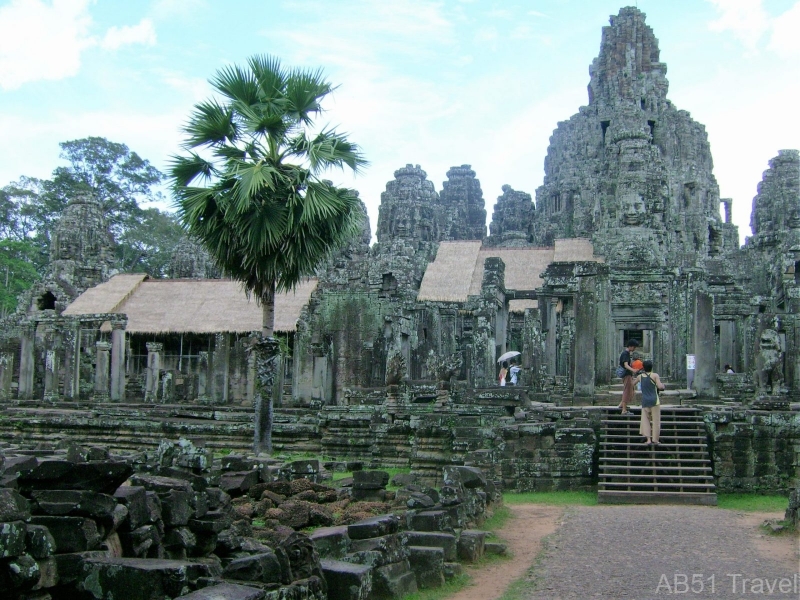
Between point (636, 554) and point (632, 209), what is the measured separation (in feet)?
60.2

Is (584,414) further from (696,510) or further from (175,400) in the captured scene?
(175,400)

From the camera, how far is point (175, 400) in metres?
30.7

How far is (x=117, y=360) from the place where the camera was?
29250 mm

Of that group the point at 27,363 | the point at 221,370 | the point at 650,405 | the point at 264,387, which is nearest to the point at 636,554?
the point at 650,405

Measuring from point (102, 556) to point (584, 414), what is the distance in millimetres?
10151

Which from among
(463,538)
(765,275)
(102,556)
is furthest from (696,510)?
(765,275)

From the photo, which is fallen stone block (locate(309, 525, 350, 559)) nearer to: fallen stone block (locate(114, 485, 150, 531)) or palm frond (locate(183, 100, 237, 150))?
fallen stone block (locate(114, 485, 150, 531))

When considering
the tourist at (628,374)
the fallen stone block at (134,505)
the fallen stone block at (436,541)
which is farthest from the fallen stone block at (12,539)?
the tourist at (628,374)

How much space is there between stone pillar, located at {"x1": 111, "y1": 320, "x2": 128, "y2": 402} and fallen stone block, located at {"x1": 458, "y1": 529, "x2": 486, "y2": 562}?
21904mm

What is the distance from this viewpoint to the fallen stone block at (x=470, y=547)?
942 cm

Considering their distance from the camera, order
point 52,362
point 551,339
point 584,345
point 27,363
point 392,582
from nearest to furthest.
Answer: point 392,582 → point 584,345 → point 551,339 → point 52,362 → point 27,363

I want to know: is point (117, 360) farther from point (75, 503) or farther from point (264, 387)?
point (75, 503)

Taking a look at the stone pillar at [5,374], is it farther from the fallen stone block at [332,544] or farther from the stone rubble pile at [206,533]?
the fallen stone block at [332,544]

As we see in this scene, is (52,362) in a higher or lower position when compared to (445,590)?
higher
